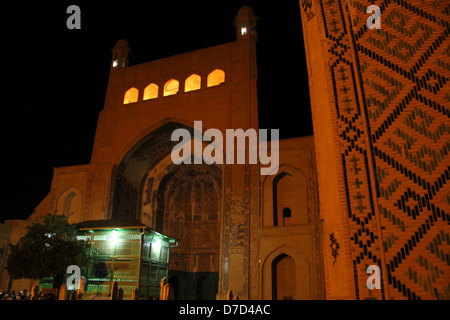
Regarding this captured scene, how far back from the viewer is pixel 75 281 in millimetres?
11617

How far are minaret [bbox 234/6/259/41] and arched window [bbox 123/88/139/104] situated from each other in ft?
19.0

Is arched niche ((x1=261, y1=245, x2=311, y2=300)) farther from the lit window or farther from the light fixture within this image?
the lit window

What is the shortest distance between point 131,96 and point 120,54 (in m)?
2.84

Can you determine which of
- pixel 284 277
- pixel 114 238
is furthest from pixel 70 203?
pixel 284 277

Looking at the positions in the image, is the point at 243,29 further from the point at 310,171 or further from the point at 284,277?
the point at 284,277

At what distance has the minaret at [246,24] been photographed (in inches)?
637

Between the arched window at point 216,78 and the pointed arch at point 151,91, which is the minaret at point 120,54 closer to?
the pointed arch at point 151,91

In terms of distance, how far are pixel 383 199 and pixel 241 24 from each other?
14.1m

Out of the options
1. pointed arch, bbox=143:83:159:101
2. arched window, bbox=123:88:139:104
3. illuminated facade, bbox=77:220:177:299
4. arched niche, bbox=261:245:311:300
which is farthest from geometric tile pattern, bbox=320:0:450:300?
arched window, bbox=123:88:139:104

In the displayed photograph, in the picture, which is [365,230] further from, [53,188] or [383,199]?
[53,188]

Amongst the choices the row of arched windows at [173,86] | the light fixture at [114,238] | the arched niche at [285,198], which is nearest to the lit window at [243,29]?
the row of arched windows at [173,86]

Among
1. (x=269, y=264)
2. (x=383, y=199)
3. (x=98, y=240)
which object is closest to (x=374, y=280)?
(x=383, y=199)

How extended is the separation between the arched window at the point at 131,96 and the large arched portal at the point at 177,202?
104 inches

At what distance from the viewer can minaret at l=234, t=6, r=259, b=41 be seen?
16.2m
